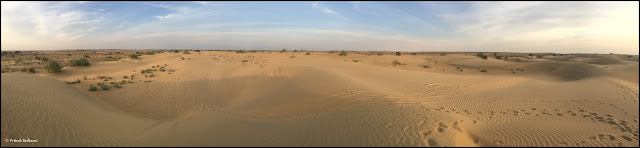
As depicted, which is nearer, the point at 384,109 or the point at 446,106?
the point at 384,109

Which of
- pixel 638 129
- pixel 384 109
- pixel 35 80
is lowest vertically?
pixel 638 129

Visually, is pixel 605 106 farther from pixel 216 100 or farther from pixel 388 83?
pixel 216 100

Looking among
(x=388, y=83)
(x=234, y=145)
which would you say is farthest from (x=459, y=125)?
(x=388, y=83)

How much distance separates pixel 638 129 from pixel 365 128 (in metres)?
7.82

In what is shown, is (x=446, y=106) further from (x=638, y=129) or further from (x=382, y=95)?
(x=638, y=129)

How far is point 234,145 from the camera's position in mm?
5148

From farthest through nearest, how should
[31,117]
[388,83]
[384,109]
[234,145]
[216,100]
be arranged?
[388,83] < [216,100] < [384,109] < [31,117] < [234,145]

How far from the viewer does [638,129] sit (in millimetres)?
7133

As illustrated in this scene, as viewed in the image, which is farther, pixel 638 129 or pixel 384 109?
pixel 384 109

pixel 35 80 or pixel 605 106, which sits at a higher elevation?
pixel 35 80

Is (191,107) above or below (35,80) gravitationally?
below

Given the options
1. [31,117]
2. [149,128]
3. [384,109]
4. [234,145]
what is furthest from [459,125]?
[31,117]

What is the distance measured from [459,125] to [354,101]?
336 cm

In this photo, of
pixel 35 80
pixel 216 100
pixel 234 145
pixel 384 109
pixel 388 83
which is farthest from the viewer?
pixel 388 83
